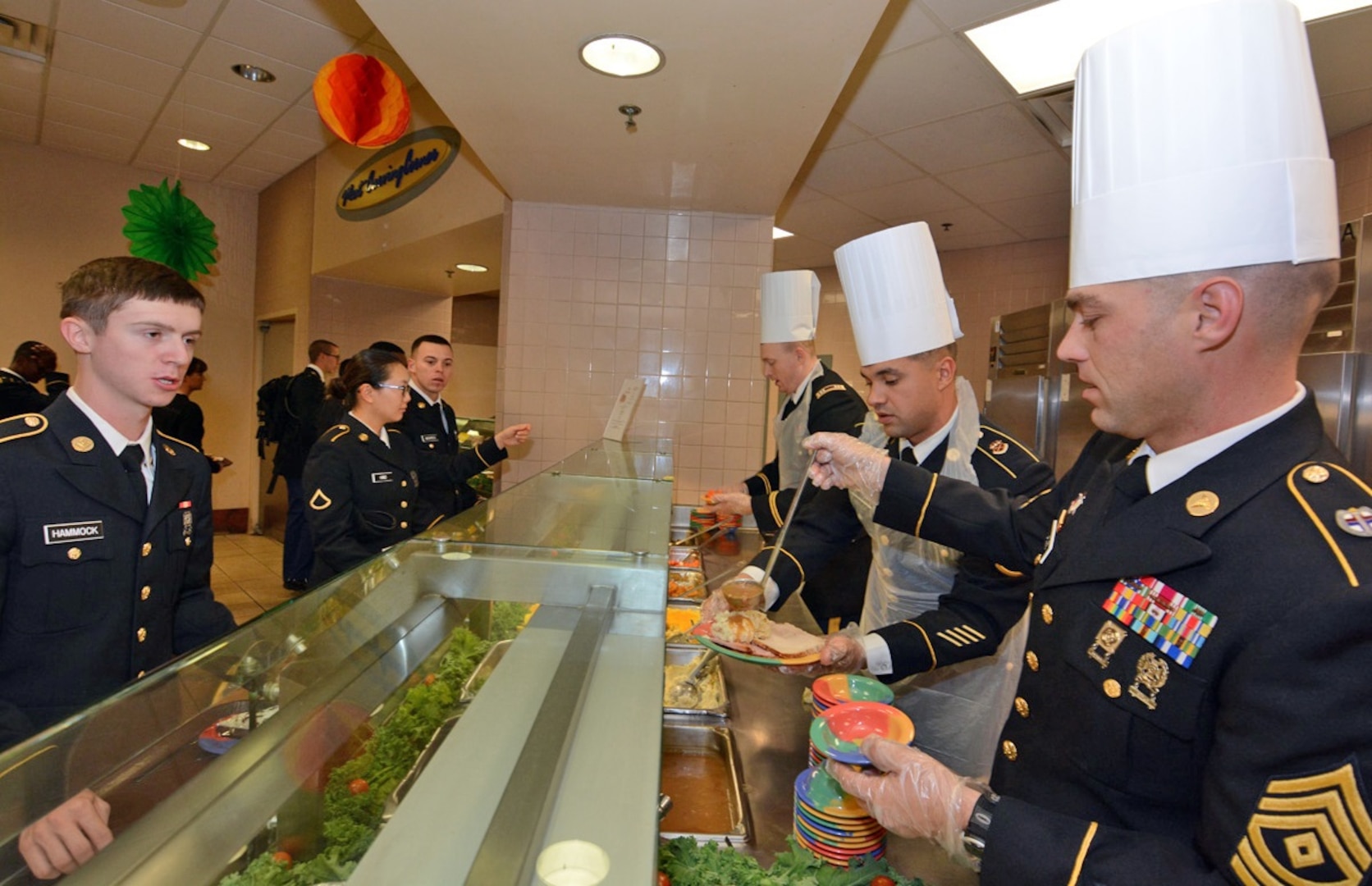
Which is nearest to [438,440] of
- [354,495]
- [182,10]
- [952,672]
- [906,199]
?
[354,495]

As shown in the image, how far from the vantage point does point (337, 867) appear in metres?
0.58

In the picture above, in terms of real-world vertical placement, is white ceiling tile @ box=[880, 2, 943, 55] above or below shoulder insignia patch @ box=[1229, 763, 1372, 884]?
above

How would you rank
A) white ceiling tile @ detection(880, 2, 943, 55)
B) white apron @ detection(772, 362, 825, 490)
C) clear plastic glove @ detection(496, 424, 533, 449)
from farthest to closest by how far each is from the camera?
clear plastic glove @ detection(496, 424, 533, 449)
white apron @ detection(772, 362, 825, 490)
white ceiling tile @ detection(880, 2, 943, 55)

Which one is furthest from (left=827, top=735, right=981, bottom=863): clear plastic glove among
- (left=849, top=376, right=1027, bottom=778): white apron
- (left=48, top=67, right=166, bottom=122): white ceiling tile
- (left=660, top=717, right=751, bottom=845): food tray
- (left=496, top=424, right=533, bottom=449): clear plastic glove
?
(left=48, top=67, right=166, bottom=122): white ceiling tile

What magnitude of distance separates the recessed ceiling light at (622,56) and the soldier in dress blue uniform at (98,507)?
5.41 ft

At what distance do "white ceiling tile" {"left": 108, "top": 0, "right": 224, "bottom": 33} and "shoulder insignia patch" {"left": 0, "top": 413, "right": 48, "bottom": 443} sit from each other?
360 cm

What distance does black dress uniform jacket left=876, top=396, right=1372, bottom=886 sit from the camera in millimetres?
609

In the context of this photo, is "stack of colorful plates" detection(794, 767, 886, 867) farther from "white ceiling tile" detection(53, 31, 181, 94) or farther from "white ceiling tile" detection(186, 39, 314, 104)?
"white ceiling tile" detection(53, 31, 181, 94)

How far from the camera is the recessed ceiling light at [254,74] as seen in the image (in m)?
4.65

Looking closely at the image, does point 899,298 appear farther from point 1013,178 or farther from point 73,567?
point 1013,178

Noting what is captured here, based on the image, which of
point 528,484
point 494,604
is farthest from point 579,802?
point 528,484

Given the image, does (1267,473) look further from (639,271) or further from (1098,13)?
(639,271)

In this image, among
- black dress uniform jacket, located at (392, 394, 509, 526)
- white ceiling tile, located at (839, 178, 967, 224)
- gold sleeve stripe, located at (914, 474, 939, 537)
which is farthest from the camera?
white ceiling tile, located at (839, 178, 967, 224)

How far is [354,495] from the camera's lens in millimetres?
2729
